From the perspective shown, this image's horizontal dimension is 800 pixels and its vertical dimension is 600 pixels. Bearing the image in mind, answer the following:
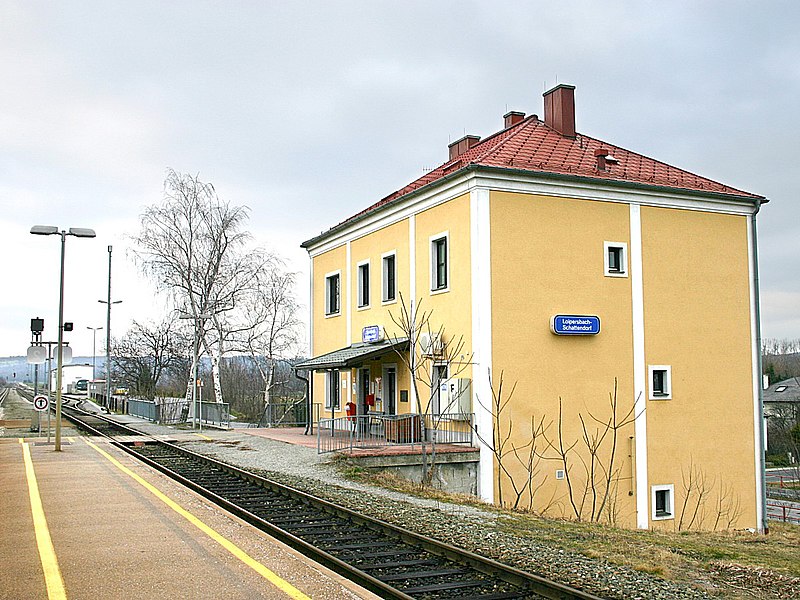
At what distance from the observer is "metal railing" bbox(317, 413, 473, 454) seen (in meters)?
21.2

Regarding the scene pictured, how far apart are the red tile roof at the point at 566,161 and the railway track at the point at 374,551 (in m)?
10.6

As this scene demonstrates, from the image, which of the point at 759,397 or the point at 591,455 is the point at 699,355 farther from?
the point at 591,455

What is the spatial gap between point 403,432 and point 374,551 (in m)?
12.8

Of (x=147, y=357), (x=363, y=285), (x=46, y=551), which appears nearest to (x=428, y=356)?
(x=363, y=285)

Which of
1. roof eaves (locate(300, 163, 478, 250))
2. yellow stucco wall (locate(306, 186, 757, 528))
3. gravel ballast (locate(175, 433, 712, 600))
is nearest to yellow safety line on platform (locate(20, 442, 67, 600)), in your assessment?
gravel ballast (locate(175, 433, 712, 600))

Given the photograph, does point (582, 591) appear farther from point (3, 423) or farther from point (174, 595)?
point (3, 423)

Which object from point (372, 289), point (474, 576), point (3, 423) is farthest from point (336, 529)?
point (3, 423)

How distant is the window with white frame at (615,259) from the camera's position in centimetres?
2288

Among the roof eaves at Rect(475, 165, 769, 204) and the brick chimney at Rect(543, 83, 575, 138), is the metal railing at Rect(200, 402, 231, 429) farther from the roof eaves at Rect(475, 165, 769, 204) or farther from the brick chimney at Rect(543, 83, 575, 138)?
the roof eaves at Rect(475, 165, 769, 204)

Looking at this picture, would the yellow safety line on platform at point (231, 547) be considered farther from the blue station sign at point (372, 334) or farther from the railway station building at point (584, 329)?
the blue station sign at point (372, 334)

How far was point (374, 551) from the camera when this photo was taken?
31.7ft

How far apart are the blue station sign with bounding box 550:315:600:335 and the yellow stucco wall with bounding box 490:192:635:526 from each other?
204 millimetres

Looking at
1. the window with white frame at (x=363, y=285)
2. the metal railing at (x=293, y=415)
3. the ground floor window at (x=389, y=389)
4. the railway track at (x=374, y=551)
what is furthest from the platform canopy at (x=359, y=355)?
the metal railing at (x=293, y=415)

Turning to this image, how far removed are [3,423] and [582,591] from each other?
37.4m
